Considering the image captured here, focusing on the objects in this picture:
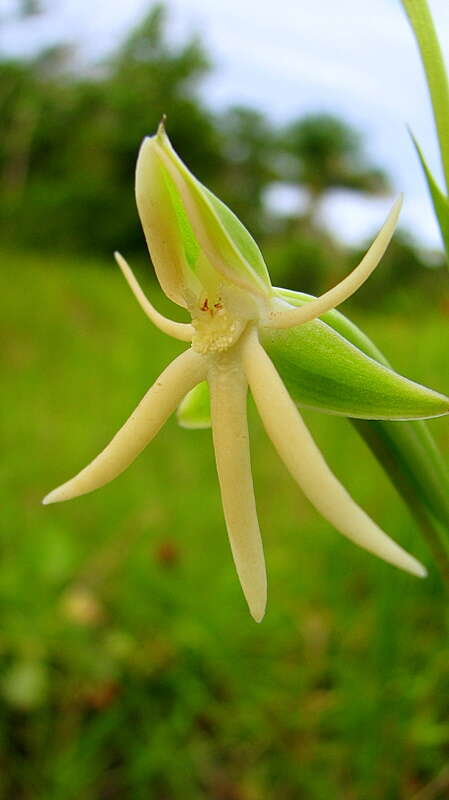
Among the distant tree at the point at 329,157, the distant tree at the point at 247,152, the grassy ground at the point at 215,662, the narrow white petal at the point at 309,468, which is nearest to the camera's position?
the narrow white petal at the point at 309,468

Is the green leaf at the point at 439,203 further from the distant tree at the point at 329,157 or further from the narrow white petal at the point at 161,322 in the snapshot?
the distant tree at the point at 329,157

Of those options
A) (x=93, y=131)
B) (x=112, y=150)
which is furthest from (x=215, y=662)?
(x=93, y=131)

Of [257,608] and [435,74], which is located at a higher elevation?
[435,74]

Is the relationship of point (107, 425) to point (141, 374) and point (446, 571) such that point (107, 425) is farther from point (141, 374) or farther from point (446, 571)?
point (446, 571)

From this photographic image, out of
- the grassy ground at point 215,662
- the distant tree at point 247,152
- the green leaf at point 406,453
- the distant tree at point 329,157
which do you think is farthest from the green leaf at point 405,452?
the distant tree at point 329,157

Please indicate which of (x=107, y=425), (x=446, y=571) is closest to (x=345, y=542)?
(x=446, y=571)

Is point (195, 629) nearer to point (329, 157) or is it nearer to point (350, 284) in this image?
A: point (350, 284)
